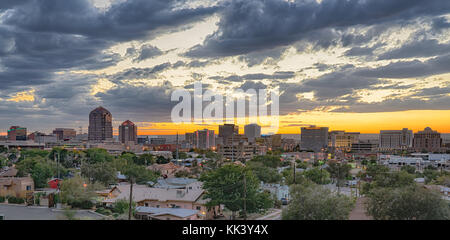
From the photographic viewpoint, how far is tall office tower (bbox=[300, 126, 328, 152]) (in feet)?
518

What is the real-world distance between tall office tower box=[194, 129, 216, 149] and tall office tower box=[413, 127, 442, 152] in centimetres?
8137

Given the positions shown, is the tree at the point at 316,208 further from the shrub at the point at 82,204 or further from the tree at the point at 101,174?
the tree at the point at 101,174

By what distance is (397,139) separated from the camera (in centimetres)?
15675

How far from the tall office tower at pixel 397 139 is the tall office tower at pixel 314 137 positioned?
24465mm

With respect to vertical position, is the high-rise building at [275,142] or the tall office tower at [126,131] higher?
the tall office tower at [126,131]

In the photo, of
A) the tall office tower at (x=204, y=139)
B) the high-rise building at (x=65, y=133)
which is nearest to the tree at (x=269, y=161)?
the tall office tower at (x=204, y=139)

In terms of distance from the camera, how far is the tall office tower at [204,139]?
155 m

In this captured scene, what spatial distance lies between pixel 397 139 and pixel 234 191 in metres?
156

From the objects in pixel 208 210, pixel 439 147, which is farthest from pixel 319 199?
pixel 439 147

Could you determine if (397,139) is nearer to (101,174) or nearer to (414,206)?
(101,174)

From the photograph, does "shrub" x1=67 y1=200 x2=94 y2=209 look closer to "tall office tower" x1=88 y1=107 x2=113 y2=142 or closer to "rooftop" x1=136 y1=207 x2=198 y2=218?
"rooftop" x1=136 y1=207 x2=198 y2=218

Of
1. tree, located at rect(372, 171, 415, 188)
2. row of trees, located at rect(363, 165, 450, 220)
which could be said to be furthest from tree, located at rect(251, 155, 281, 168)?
row of trees, located at rect(363, 165, 450, 220)
